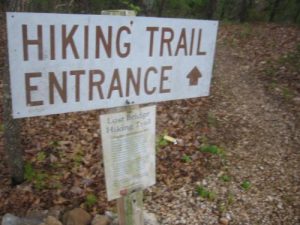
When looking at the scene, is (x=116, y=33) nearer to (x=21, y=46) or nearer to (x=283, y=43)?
(x=21, y=46)

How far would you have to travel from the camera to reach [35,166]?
439 cm

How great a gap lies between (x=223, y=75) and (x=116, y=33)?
6.24 meters

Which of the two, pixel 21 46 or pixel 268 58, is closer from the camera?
pixel 21 46

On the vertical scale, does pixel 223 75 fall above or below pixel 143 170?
below

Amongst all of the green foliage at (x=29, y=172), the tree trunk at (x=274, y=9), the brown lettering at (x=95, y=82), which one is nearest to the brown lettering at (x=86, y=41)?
the brown lettering at (x=95, y=82)

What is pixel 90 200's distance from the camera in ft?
13.0

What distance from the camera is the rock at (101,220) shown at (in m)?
3.56

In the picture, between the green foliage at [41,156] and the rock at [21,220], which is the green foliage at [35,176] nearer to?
the green foliage at [41,156]

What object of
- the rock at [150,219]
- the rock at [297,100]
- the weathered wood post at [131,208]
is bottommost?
the rock at [150,219]

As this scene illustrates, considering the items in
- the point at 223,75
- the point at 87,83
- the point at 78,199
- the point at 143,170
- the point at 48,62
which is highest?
the point at 48,62

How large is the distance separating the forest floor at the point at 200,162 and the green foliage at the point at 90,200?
0.04 ft

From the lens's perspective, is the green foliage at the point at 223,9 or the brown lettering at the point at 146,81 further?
the green foliage at the point at 223,9

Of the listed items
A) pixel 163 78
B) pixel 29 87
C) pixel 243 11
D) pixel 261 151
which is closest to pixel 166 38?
pixel 163 78

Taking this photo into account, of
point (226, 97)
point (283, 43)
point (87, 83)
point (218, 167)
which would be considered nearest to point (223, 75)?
point (226, 97)
